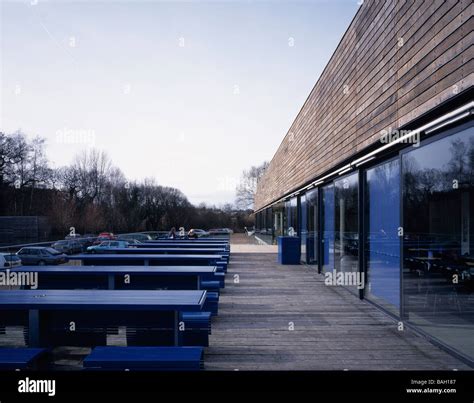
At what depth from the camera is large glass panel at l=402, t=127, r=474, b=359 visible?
184 inches

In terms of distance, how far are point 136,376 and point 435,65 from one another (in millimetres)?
4173

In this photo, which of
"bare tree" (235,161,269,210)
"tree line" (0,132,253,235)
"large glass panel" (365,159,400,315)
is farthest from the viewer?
"bare tree" (235,161,269,210)

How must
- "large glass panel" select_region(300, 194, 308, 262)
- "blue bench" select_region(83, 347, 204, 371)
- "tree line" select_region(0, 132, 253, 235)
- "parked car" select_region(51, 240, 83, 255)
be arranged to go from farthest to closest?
"tree line" select_region(0, 132, 253, 235) < "parked car" select_region(51, 240, 83, 255) < "large glass panel" select_region(300, 194, 308, 262) < "blue bench" select_region(83, 347, 204, 371)

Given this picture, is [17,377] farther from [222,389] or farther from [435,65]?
[435,65]

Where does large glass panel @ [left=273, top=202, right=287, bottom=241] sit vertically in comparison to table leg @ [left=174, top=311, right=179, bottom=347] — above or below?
above

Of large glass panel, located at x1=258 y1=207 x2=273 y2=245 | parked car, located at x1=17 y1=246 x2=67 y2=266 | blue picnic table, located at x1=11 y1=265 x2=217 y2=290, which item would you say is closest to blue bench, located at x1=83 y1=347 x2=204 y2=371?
blue picnic table, located at x1=11 y1=265 x2=217 y2=290

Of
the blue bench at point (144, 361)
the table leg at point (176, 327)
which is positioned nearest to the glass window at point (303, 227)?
the table leg at point (176, 327)

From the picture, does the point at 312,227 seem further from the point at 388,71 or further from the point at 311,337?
the point at 311,337

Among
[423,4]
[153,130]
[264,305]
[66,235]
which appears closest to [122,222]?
[66,235]

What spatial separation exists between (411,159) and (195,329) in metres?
3.72

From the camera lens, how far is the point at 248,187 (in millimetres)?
65062

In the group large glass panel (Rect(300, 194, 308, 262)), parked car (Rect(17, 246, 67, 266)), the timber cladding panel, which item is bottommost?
parked car (Rect(17, 246, 67, 266))

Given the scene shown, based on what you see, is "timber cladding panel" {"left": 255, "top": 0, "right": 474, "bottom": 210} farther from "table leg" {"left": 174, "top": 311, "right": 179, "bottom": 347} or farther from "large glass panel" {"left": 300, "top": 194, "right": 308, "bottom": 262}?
"large glass panel" {"left": 300, "top": 194, "right": 308, "bottom": 262}

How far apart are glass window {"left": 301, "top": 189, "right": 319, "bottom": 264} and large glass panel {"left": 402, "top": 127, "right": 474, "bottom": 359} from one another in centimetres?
682
